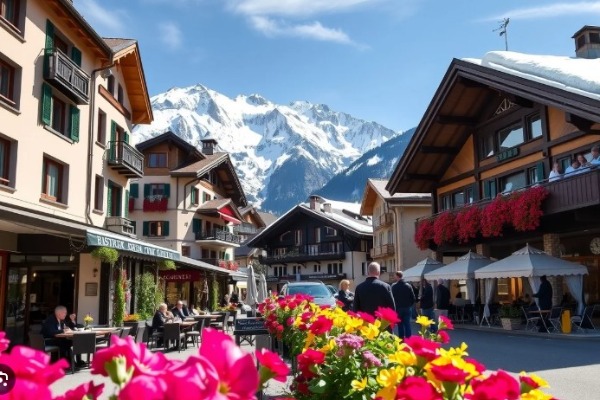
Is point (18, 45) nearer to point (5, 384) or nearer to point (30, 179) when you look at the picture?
point (30, 179)

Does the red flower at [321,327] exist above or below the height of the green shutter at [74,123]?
below

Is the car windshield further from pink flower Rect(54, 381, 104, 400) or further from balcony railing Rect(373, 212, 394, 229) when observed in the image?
balcony railing Rect(373, 212, 394, 229)

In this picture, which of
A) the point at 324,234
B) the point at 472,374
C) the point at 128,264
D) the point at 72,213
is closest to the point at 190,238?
the point at 324,234

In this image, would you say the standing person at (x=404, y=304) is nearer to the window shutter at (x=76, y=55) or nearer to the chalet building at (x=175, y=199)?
the window shutter at (x=76, y=55)

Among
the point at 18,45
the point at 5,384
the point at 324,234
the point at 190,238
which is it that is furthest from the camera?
the point at 324,234

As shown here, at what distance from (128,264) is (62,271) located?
4.66 metres

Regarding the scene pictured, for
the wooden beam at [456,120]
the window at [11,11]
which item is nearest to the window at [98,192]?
the window at [11,11]

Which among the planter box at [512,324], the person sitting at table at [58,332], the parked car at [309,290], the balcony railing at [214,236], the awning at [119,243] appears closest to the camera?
the person sitting at table at [58,332]

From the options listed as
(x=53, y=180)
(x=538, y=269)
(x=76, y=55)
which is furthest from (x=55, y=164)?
(x=538, y=269)

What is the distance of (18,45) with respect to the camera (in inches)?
663

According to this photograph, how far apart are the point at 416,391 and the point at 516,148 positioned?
23.9 metres

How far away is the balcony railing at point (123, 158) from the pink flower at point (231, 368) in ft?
77.6

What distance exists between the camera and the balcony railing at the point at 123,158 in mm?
23891

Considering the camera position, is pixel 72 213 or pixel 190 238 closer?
pixel 72 213
